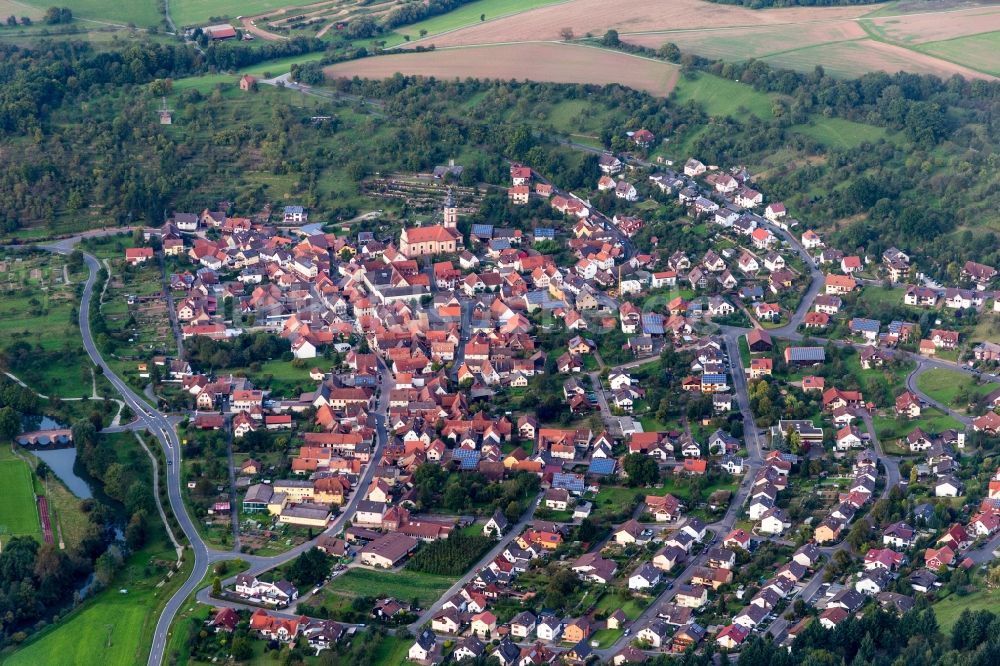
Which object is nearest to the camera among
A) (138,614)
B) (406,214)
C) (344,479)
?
(138,614)

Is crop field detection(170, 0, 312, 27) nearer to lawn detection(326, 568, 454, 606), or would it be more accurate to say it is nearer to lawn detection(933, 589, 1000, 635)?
lawn detection(326, 568, 454, 606)

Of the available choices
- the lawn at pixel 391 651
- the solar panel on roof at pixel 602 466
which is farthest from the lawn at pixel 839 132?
the lawn at pixel 391 651

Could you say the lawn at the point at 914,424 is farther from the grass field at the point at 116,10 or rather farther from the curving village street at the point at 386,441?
the grass field at the point at 116,10

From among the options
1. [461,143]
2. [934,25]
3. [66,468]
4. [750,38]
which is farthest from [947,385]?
[934,25]

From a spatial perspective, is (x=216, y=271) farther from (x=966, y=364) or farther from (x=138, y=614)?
(x=966, y=364)

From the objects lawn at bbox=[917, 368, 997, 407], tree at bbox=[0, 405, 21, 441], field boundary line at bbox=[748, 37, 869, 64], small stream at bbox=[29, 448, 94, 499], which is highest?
field boundary line at bbox=[748, 37, 869, 64]

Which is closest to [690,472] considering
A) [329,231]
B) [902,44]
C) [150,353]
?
[150,353]

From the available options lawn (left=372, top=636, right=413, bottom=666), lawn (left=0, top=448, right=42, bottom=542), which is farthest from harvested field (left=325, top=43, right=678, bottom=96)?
lawn (left=372, top=636, right=413, bottom=666)
